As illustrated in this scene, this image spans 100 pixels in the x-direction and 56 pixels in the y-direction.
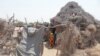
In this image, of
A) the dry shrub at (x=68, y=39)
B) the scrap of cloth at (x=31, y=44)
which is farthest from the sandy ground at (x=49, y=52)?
the scrap of cloth at (x=31, y=44)

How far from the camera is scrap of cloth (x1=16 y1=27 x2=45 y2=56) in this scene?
7.88 meters

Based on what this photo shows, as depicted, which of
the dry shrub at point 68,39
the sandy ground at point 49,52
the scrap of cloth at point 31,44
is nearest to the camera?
the scrap of cloth at point 31,44

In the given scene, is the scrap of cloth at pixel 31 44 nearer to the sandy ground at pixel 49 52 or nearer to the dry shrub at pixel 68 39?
the dry shrub at pixel 68 39

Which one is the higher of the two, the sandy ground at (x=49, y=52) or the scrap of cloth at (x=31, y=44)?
the scrap of cloth at (x=31, y=44)

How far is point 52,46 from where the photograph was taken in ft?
59.4

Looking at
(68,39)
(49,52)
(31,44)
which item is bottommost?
(49,52)

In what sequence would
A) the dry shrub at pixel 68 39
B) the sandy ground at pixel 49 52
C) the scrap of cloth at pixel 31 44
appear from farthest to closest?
the sandy ground at pixel 49 52 < the dry shrub at pixel 68 39 < the scrap of cloth at pixel 31 44

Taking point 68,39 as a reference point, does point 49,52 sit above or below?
below

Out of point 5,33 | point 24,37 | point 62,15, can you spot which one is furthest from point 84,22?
point 24,37

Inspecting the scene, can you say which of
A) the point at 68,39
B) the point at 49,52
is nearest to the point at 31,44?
the point at 68,39

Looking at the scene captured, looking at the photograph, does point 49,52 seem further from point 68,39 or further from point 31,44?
point 31,44

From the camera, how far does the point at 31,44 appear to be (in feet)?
26.7

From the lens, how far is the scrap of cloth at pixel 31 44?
25.8ft

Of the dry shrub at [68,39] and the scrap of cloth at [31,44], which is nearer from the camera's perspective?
the scrap of cloth at [31,44]
